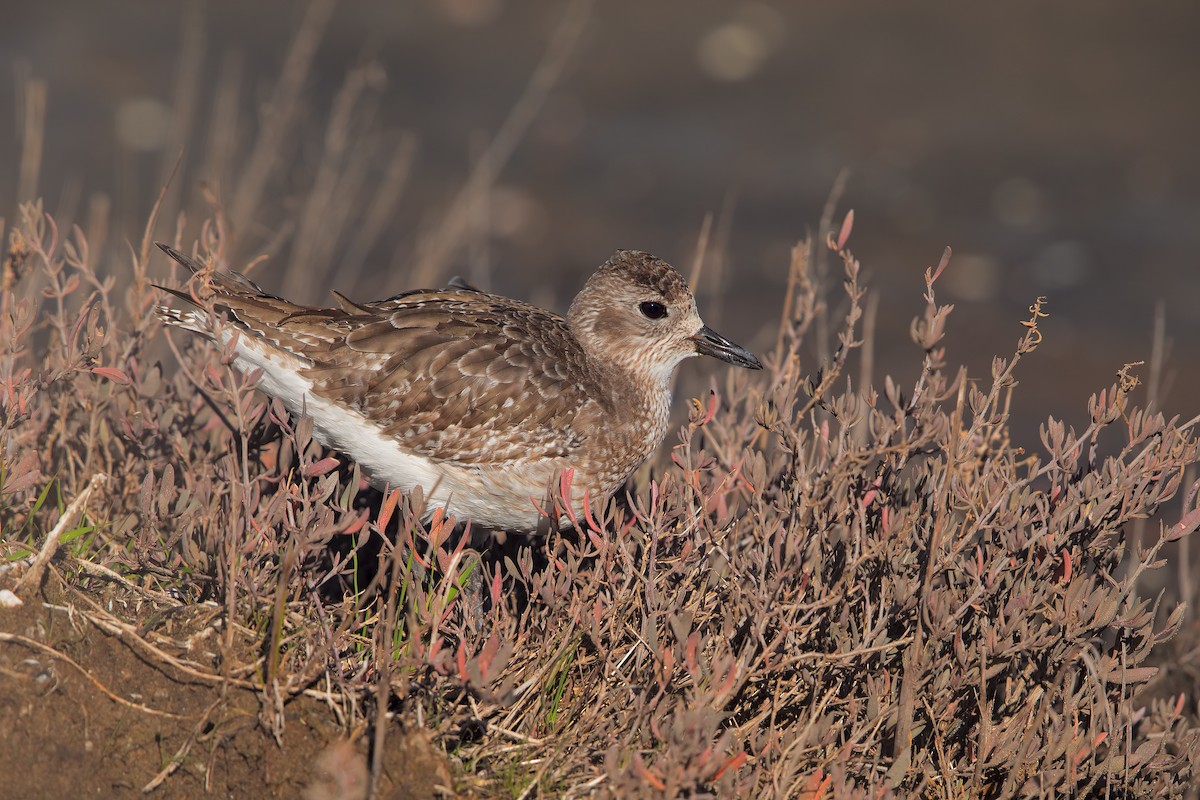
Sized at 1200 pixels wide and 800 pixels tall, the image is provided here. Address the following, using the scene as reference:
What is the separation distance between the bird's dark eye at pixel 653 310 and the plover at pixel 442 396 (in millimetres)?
436

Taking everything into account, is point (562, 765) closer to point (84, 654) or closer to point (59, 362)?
point (84, 654)

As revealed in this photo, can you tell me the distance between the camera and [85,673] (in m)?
3.85

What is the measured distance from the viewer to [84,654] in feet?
12.8

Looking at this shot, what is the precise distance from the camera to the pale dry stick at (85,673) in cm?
381

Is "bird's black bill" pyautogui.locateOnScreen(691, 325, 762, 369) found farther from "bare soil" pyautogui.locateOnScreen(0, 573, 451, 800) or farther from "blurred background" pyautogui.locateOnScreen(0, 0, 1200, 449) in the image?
"blurred background" pyautogui.locateOnScreen(0, 0, 1200, 449)

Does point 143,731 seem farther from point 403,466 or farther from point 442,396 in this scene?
point 442,396

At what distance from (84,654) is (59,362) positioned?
1.26 m

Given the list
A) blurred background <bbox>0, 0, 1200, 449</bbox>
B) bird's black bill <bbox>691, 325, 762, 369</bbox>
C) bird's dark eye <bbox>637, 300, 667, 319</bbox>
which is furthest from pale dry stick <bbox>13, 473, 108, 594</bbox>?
blurred background <bbox>0, 0, 1200, 449</bbox>

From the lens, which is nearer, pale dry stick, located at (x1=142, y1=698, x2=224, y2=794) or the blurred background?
pale dry stick, located at (x1=142, y1=698, x2=224, y2=794)

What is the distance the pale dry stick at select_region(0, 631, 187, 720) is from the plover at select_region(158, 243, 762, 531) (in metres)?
1.30

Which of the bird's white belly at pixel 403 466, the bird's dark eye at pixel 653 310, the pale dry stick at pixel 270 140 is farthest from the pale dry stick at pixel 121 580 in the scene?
the pale dry stick at pixel 270 140

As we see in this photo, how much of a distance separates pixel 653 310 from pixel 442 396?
1.08 metres

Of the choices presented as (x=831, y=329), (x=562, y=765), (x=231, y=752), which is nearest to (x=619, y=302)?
(x=562, y=765)

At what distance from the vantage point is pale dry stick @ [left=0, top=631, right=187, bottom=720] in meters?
3.81
